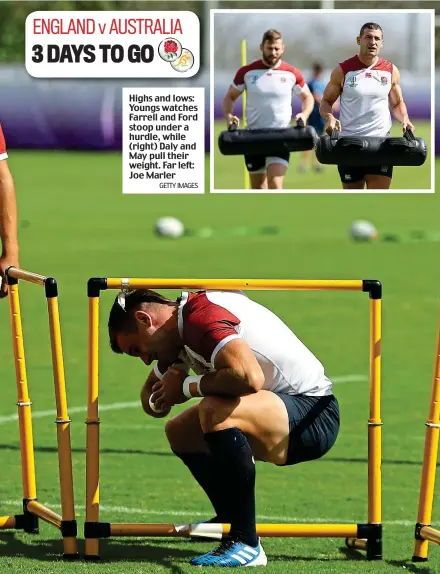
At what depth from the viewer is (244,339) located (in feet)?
20.7

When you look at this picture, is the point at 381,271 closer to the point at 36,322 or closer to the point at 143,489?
the point at 36,322

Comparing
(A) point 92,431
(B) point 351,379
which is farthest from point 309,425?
(B) point 351,379

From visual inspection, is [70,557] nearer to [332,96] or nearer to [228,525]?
[228,525]

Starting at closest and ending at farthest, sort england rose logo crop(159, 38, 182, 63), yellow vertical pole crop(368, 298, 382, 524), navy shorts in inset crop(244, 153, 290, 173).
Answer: yellow vertical pole crop(368, 298, 382, 524)
navy shorts in inset crop(244, 153, 290, 173)
england rose logo crop(159, 38, 182, 63)

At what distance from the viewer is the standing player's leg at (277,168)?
7.96 metres

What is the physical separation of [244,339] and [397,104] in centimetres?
163

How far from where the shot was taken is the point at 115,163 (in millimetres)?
42375

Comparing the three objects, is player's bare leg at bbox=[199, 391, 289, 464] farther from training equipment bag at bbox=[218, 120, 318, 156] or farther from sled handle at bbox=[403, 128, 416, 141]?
training equipment bag at bbox=[218, 120, 318, 156]

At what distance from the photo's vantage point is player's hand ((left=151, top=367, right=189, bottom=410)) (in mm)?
6348

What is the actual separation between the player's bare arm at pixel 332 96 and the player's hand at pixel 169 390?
151cm

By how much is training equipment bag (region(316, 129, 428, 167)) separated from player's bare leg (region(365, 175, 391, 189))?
122 millimetres

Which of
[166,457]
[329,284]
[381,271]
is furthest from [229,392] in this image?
[381,271]

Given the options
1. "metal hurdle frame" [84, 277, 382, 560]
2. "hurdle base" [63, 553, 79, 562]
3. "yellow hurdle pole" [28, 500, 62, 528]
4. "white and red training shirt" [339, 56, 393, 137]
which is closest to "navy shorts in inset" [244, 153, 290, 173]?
"white and red training shirt" [339, 56, 393, 137]

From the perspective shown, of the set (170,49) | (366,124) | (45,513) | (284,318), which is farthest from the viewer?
Result: (284,318)
